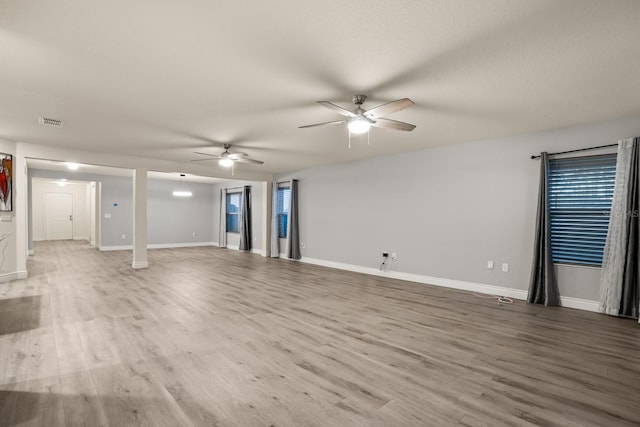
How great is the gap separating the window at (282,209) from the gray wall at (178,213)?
439 cm

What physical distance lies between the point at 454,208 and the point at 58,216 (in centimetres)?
1488

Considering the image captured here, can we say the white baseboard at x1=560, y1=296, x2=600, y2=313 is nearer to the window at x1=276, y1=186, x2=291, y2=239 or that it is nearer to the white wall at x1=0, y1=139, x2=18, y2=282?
the window at x1=276, y1=186, x2=291, y2=239

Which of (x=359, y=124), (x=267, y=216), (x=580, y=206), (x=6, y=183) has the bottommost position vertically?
(x=267, y=216)

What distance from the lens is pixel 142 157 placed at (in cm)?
680

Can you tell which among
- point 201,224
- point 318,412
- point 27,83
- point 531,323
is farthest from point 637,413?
point 201,224

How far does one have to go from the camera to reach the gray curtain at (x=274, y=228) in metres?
9.16

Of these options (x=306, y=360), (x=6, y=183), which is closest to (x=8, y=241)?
(x=6, y=183)

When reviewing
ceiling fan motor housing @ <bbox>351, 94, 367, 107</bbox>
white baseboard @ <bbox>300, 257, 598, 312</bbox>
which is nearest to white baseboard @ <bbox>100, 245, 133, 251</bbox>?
white baseboard @ <bbox>300, 257, 598, 312</bbox>

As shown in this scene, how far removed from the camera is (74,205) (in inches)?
497

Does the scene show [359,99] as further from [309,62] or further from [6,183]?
[6,183]

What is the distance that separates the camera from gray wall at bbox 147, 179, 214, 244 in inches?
428

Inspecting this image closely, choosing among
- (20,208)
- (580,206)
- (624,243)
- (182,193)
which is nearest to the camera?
(624,243)

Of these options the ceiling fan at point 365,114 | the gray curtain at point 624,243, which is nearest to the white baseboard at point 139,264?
the ceiling fan at point 365,114

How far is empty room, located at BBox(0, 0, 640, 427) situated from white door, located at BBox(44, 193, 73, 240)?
6934mm
